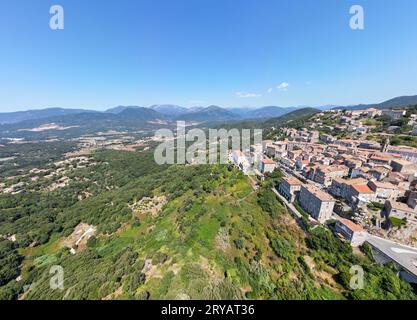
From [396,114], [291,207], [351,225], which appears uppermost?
Result: [396,114]

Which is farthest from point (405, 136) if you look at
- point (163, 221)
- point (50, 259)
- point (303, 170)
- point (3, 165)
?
point (3, 165)

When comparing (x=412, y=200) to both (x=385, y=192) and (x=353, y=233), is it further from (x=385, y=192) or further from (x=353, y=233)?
(x=353, y=233)

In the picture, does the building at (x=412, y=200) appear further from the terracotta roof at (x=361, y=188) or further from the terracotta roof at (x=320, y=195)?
the terracotta roof at (x=320, y=195)

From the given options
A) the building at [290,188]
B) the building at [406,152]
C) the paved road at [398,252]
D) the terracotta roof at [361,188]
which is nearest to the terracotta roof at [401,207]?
the terracotta roof at [361,188]

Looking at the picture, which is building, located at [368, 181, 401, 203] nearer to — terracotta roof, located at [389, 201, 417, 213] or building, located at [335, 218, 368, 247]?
terracotta roof, located at [389, 201, 417, 213]

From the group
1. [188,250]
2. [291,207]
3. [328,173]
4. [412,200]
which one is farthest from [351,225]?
[188,250]

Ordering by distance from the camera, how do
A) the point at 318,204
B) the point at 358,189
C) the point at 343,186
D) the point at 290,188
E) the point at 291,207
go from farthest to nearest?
the point at 290,188, the point at 291,207, the point at 343,186, the point at 358,189, the point at 318,204

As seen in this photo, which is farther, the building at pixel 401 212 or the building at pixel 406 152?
the building at pixel 406 152
